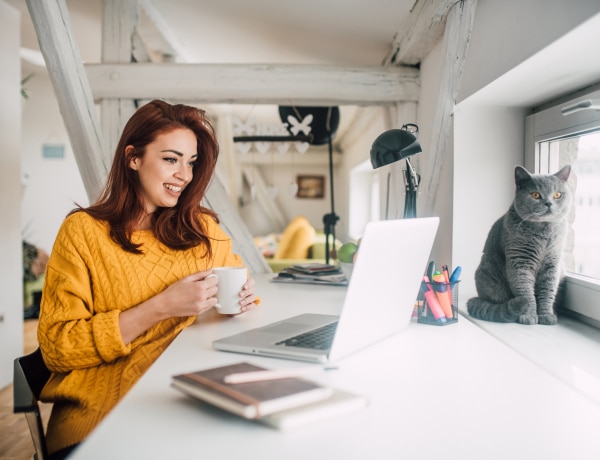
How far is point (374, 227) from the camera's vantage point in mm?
815

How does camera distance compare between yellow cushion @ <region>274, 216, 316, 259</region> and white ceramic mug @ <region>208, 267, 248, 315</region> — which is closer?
white ceramic mug @ <region>208, 267, 248, 315</region>

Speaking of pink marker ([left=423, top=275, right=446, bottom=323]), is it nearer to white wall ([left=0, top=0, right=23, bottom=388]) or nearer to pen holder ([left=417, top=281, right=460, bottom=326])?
pen holder ([left=417, top=281, right=460, bottom=326])

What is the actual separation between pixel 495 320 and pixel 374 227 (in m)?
0.67

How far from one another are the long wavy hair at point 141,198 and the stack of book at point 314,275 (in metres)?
0.52

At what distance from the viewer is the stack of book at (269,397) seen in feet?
1.96

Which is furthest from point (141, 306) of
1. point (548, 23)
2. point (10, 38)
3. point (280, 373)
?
point (10, 38)

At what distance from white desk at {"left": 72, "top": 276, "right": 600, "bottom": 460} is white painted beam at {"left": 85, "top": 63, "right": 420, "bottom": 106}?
60.1 inches

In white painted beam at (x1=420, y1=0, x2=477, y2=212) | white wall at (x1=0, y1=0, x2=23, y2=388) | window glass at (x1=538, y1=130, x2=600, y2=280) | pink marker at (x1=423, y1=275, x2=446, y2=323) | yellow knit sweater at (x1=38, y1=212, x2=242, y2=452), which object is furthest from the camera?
white wall at (x1=0, y1=0, x2=23, y2=388)

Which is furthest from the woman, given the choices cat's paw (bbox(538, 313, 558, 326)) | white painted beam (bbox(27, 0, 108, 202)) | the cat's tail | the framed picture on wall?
the framed picture on wall

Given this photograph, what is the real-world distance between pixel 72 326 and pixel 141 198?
450mm

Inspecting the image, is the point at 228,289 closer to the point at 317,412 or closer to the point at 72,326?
the point at 72,326

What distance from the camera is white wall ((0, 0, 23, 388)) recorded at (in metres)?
2.87

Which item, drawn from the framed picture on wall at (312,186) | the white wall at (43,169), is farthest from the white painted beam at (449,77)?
the framed picture on wall at (312,186)

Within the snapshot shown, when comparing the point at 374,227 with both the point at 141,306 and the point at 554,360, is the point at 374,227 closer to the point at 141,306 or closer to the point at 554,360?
the point at 554,360
